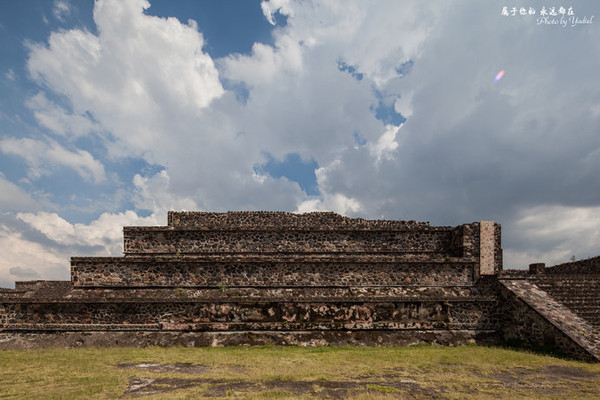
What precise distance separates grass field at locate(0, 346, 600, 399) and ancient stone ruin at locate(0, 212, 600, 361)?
0.90 metres

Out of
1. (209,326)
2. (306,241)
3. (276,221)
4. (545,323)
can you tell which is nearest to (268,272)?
(209,326)

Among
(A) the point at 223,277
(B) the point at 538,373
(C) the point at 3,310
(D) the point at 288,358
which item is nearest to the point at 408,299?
(B) the point at 538,373

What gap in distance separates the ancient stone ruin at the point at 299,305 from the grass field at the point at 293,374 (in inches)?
35.6

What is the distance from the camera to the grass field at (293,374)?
687cm

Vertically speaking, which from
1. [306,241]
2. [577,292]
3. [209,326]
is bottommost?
[209,326]

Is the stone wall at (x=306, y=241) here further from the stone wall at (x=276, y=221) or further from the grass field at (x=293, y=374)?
the grass field at (x=293, y=374)

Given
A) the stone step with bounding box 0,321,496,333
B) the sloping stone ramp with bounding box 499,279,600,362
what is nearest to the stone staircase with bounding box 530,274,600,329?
the sloping stone ramp with bounding box 499,279,600,362

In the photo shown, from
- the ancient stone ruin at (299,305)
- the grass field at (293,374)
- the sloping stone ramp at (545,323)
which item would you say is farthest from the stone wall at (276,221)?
the grass field at (293,374)

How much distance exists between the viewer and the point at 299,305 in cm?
1252

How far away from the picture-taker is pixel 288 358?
10102 mm

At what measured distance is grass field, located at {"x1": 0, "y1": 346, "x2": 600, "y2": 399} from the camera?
687 centimetres

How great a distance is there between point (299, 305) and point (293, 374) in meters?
4.41

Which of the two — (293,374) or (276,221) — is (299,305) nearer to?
(293,374)

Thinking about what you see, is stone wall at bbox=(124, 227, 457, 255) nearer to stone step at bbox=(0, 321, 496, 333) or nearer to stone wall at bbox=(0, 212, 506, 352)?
stone wall at bbox=(0, 212, 506, 352)
